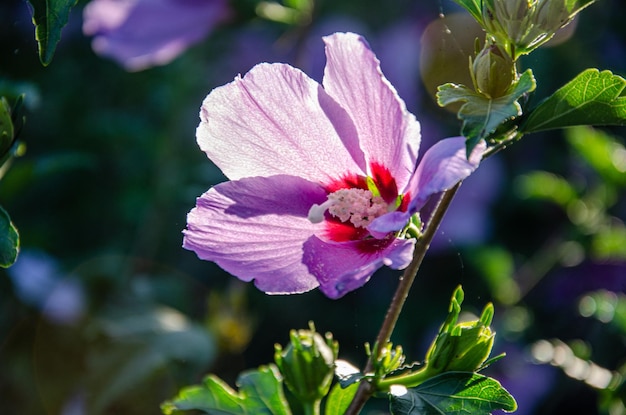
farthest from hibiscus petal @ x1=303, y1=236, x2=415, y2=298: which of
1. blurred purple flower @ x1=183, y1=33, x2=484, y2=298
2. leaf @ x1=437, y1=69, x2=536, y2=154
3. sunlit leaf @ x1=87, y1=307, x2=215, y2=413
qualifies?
sunlit leaf @ x1=87, y1=307, x2=215, y2=413

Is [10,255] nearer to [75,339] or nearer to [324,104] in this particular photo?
[324,104]

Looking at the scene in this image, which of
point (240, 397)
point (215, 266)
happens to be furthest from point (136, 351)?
point (240, 397)

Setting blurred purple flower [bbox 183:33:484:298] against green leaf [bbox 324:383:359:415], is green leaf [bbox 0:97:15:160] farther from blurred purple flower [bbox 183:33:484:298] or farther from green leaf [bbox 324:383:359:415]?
green leaf [bbox 324:383:359:415]

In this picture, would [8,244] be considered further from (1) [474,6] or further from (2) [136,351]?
(2) [136,351]

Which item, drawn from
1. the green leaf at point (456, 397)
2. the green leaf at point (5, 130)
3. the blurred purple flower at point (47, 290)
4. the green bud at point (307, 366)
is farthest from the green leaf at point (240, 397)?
the blurred purple flower at point (47, 290)

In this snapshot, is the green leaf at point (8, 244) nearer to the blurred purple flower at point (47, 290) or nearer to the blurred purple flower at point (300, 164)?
the blurred purple flower at point (300, 164)

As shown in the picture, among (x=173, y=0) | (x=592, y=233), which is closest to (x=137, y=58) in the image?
(x=173, y=0)
